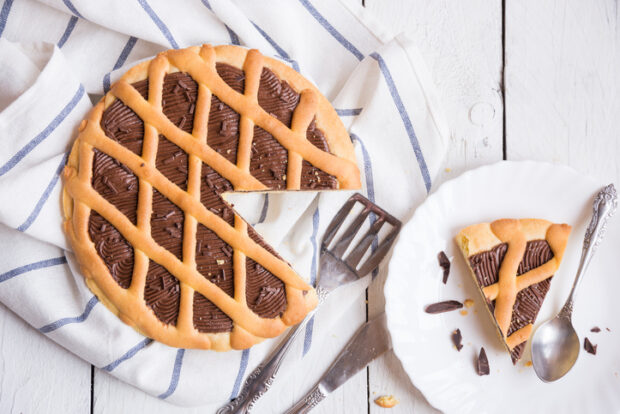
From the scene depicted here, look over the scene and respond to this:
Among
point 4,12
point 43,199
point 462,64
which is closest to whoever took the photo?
point 43,199

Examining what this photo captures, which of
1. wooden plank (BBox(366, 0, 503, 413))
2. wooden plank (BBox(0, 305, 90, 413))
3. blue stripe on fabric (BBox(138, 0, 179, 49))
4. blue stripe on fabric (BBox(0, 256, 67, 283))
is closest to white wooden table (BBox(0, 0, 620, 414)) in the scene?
wooden plank (BBox(366, 0, 503, 413))

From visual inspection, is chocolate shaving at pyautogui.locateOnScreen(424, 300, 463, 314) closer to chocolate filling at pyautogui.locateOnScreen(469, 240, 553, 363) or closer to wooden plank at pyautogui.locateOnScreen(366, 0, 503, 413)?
chocolate filling at pyautogui.locateOnScreen(469, 240, 553, 363)

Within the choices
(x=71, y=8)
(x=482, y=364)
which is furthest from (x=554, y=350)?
(x=71, y=8)

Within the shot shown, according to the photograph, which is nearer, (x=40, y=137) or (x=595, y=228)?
(x=40, y=137)

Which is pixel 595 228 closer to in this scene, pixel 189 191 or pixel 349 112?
pixel 349 112

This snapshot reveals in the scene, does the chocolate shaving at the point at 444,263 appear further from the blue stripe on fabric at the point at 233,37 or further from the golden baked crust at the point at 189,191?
the blue stripe on fabric at the point at 233,37

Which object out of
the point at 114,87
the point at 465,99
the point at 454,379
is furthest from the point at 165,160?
the point at 454,379
